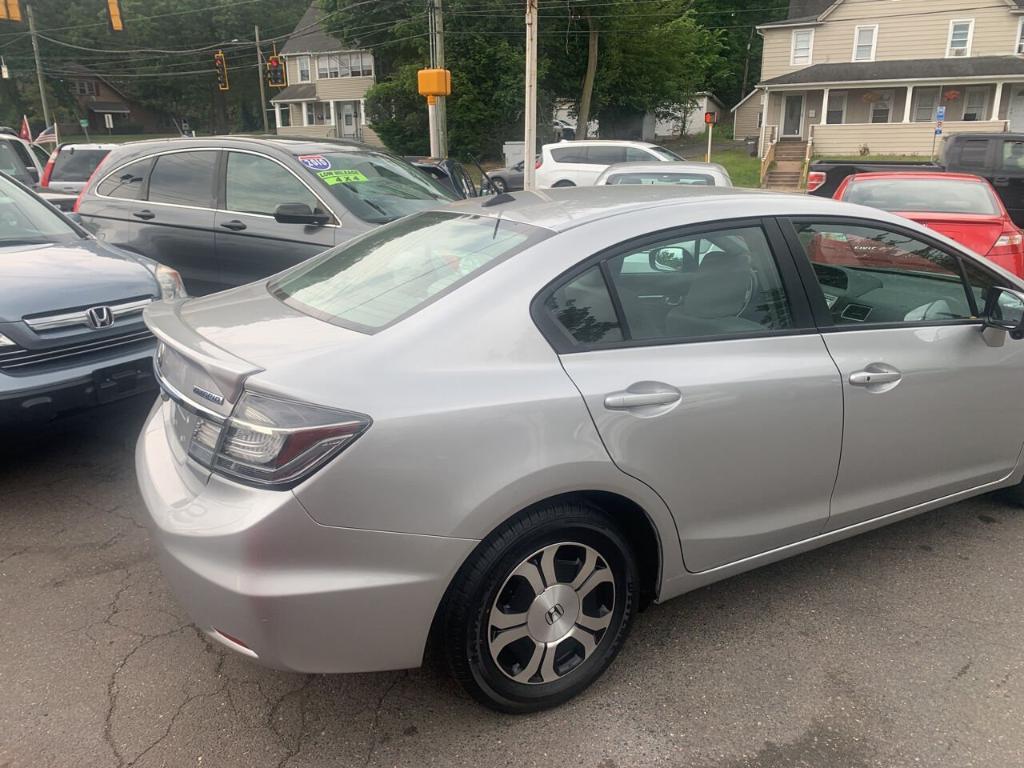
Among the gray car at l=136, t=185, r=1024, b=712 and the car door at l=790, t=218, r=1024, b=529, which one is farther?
the car door at l=790, t=218, r=1024, b=529

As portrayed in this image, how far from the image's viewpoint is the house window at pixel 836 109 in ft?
114

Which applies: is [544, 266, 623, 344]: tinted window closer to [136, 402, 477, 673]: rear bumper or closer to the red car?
[136, 402, 477, 673]: rear bumper

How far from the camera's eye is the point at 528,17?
13828 mm

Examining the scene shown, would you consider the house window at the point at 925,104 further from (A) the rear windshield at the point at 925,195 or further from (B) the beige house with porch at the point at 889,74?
(A) the rear windshield at the point at 925,195

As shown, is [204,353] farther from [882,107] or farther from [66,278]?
[882,107]

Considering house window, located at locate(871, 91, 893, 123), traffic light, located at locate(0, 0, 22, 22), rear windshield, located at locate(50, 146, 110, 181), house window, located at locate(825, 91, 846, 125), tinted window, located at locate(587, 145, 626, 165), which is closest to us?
rear windshield, located at locate(50, 146, 110, 181)

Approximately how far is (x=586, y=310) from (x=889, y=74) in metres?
36.2

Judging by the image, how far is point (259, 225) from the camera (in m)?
5.98

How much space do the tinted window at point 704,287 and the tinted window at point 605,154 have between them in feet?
58.0

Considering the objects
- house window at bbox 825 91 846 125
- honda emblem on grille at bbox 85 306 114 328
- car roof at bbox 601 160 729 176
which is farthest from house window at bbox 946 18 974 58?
honda emblem on grille at bbox 85 306 114 328

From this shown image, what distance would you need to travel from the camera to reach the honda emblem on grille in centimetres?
402

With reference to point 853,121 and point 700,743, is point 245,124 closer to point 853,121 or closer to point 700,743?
point 853,121

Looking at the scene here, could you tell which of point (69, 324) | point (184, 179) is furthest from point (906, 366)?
point (184, 179)

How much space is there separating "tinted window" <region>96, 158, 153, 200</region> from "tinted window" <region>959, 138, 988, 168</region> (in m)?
12.6
